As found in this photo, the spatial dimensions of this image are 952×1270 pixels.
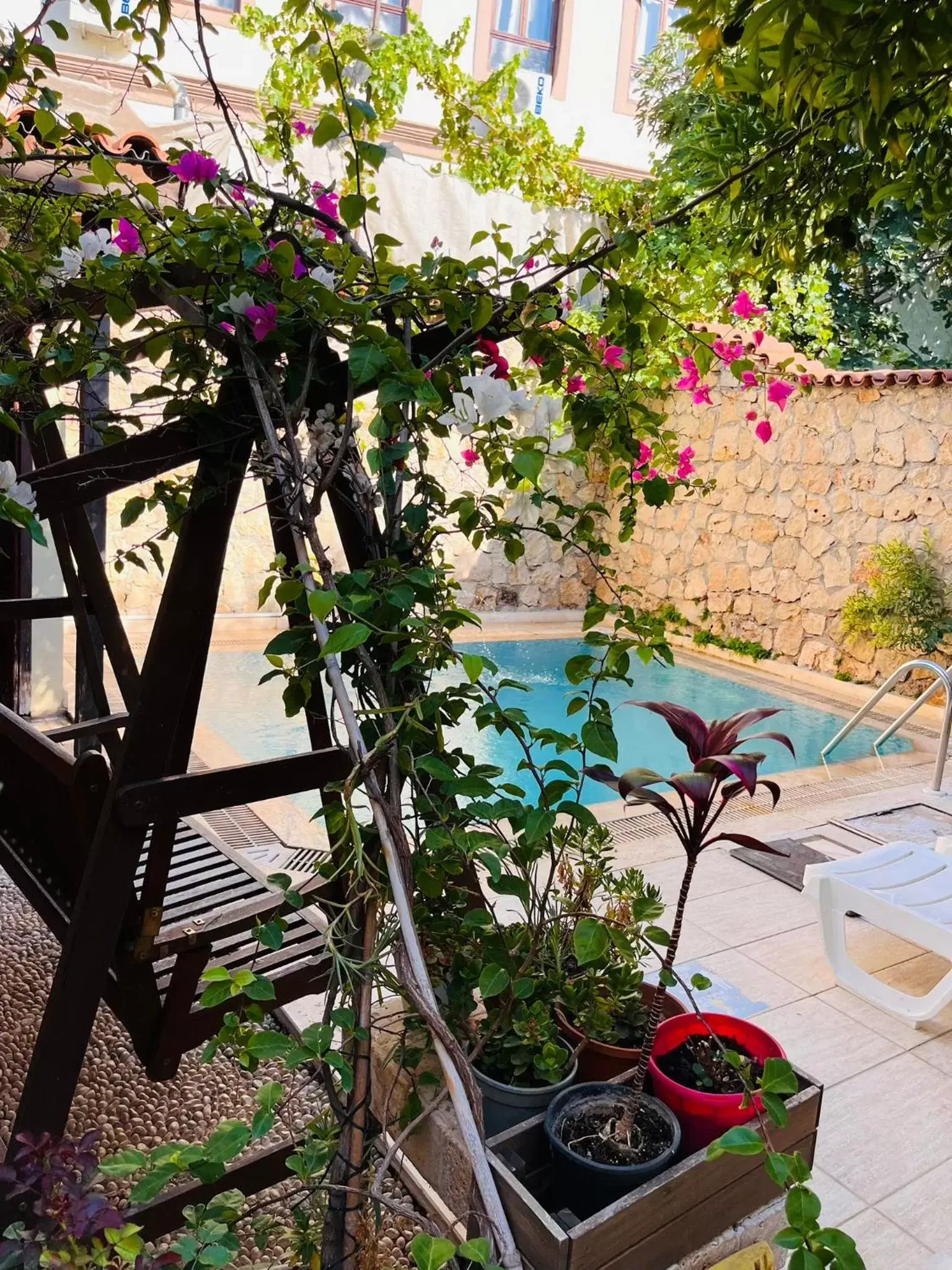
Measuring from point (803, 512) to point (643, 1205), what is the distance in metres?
6.35

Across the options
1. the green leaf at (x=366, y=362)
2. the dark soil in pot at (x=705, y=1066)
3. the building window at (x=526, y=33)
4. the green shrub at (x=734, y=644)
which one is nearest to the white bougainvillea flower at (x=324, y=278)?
the green leaf at (x=366, y=362)

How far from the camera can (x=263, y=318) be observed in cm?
111

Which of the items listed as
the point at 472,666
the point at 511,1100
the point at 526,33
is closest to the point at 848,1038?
the point at 511,1100

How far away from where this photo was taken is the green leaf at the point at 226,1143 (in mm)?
839

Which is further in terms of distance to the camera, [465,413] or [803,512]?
[803,512]

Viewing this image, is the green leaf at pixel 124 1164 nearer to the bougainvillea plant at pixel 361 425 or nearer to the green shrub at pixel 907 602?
the bougainvillea plant at pixel 361 425

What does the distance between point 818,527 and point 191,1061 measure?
230 inches

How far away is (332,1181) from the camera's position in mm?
1111

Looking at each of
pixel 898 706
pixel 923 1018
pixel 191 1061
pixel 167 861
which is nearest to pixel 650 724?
pixel 898 706

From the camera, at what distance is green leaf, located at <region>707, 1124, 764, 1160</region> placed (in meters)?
0.77

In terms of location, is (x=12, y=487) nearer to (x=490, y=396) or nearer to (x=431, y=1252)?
(x=490, y=396)

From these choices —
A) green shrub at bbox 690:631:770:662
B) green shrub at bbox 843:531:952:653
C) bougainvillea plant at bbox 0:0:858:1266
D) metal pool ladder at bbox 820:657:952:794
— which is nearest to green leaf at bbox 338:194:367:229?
bougainvillea plant at bbox 0:0:858:1266

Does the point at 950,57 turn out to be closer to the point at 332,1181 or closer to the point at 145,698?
the point at 145,698

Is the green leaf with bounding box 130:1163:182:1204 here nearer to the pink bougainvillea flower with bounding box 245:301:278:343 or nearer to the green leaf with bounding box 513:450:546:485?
the green leaf with bounding box 513:450:546:485
